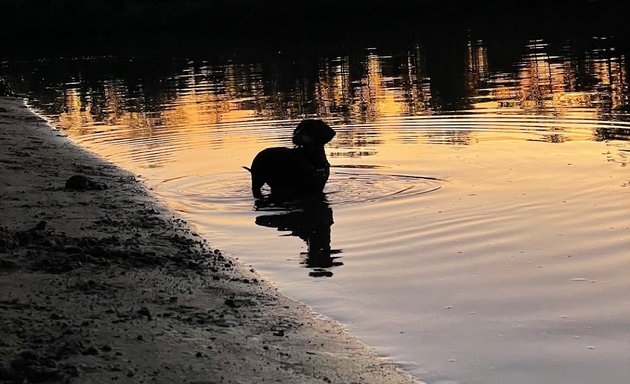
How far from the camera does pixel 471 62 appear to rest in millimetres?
32156

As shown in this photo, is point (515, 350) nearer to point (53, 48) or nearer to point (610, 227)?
point (610, 227)

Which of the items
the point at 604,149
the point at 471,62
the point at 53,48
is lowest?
the point at 604,149

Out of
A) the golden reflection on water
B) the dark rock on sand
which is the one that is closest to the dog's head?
the dark rock on sand

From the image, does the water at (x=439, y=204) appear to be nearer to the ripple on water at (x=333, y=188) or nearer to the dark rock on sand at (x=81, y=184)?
the ripple on water at (x=333, y=188)

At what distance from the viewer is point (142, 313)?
636cm

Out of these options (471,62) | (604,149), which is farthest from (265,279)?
(471,62)

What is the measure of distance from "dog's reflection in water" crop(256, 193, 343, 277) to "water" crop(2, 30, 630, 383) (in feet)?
0.13

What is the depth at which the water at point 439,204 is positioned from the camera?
634 cm

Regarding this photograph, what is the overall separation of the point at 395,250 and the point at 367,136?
837cm

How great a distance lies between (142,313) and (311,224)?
433 cm

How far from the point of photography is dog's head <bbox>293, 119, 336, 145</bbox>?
12078 mm

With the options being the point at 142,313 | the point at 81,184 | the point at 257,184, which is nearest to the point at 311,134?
the point at 257,184

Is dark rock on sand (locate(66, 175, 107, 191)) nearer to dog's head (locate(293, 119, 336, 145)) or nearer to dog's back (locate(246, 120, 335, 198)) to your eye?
dog's back (locate(246, 120, 335, 198))

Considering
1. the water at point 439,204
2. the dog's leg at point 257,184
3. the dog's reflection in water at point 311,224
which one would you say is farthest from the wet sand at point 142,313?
the dog's leg at point 257,184
